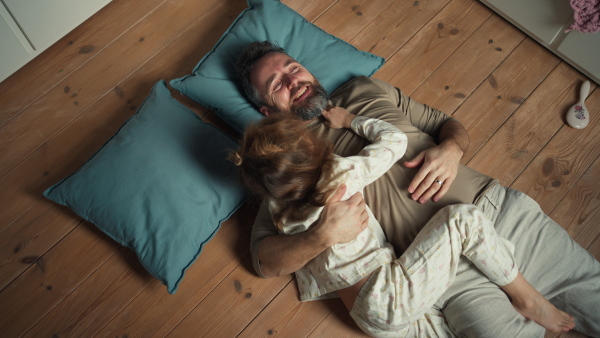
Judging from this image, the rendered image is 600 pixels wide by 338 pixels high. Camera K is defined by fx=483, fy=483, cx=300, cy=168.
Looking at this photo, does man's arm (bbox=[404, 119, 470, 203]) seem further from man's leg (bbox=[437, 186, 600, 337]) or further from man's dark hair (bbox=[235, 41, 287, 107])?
man's dark hair (bbox=[235, 41, 287, 107])

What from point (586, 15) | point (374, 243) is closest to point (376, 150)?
point (374, 243)

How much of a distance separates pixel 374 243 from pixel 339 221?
19 cm

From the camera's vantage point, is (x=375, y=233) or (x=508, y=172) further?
(x=508, y=172)

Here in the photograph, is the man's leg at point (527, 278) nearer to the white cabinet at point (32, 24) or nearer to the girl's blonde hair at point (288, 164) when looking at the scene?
the girl's blonde hair at point (288, 164)

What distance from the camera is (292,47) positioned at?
7.22 ft

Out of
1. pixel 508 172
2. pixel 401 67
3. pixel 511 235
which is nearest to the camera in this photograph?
pixel 511 235

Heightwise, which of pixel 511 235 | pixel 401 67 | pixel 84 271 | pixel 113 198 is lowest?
pixel 84 271

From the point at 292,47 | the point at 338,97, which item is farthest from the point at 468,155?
the point at 292,47

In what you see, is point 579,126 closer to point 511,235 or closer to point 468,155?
point 468,155

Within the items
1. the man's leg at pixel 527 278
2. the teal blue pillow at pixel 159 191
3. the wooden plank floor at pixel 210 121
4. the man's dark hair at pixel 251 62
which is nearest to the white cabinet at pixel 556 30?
the wooden plank floor at pixel 210 121

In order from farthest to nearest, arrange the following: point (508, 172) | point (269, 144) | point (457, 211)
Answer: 1. point (508, 172)
2. point (457, 211)
3. point (269, 144)

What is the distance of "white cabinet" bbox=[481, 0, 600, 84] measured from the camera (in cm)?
218

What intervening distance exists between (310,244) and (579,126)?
143 centimetres

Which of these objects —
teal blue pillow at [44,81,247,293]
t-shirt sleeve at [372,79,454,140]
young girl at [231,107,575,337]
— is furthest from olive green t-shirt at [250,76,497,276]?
teal blue pillow at [44,81,247,293]
